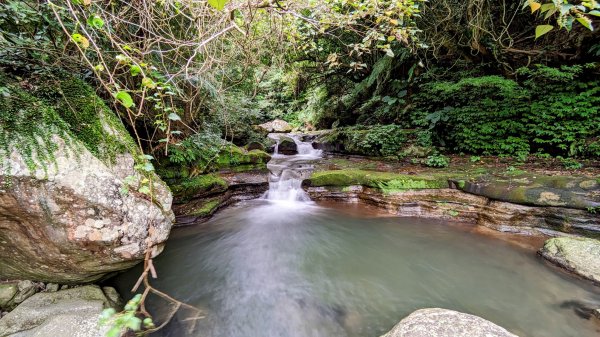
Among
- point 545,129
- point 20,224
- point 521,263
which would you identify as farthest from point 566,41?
point 20,224

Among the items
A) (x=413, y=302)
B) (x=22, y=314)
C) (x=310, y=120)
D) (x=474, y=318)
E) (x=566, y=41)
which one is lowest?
(x=413, y=302)

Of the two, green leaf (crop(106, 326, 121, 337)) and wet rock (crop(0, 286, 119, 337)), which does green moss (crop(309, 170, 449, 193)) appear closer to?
wet rock (crop(0, 286, 119, 337))

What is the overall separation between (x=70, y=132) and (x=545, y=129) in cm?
864

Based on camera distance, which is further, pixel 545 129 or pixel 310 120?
pixel 310 120

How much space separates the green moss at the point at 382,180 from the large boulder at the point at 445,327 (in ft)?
11.6

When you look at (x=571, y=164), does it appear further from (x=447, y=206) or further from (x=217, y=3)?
(x=217, y=3)

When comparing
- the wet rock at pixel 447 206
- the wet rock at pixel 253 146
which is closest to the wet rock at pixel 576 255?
the wet rock at pixel 447 206

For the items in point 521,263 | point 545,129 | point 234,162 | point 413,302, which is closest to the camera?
point 413,302

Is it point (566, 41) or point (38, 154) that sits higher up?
point (566, 41)

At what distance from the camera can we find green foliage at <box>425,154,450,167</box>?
6.56 m

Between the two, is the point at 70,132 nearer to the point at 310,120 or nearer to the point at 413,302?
the point at 413,302

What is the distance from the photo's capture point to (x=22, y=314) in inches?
84.8

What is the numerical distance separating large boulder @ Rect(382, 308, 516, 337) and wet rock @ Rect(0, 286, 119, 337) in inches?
99.7

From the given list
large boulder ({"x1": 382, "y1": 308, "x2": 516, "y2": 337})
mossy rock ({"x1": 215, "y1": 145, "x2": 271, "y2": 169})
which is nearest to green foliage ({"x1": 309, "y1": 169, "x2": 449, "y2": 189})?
mossy rock ({"x1": 215, "y1": 145, "x2": 271, "y2": 169})
